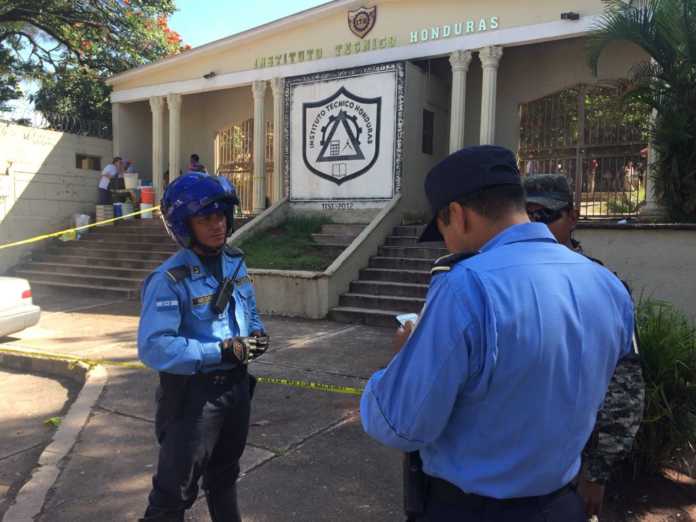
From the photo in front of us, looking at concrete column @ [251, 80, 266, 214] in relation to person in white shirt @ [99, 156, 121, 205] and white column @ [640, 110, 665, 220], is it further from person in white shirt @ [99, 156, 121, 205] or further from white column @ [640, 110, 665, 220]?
white column @ [640, 110, 665, 220]

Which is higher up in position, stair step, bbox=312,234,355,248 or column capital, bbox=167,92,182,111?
column capital, bbox=167,92,182,111

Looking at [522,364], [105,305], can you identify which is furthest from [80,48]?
[522,364]

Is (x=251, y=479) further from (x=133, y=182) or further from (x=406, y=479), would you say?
(x=133, y=182)

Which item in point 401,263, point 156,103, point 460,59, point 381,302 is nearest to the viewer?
point 381,302

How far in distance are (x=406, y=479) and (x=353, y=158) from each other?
10287 mm

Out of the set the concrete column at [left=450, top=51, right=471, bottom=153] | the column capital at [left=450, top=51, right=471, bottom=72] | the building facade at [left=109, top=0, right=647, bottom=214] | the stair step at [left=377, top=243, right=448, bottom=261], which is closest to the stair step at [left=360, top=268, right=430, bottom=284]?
the stair step at [left=377, top=243, right=448, bottom=261]

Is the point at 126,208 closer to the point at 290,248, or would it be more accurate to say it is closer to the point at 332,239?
the point at 290,248

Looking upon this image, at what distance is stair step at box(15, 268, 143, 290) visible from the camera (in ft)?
35.9

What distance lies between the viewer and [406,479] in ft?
4.76

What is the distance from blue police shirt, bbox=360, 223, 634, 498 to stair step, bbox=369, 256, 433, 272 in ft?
25.8

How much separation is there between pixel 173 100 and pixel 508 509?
14912 millimetres

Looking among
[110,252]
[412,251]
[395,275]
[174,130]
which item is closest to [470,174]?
[395,275]

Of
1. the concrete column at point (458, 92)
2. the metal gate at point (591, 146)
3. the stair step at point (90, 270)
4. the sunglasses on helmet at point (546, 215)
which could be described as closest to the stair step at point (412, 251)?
the concrete column at point (458, 92)

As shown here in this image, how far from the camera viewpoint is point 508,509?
1.27 meters
